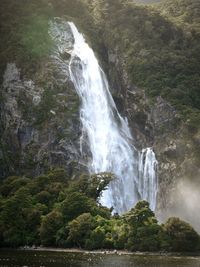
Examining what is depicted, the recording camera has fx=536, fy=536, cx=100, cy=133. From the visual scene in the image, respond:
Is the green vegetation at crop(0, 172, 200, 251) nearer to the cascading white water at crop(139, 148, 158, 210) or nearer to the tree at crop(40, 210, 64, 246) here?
the tree at crop(40, 210, 64, 246)

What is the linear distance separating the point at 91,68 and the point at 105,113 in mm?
11241

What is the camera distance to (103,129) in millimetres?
89938

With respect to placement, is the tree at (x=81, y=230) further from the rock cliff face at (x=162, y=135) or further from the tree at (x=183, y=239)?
the rock cliff face at (x=162, y=135)

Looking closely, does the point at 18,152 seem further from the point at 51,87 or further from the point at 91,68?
the point at 91,68

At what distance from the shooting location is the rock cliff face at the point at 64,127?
82688mm

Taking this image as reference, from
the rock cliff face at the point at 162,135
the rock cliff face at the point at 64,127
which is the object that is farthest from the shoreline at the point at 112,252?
the rock cliff face at the point at 64,127

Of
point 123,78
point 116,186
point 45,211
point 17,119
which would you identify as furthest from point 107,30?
point 45,211

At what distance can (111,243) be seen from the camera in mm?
61312

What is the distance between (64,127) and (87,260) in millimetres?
40853

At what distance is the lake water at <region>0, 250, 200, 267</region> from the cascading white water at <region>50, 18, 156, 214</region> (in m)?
26.0

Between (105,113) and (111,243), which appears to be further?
(105,113)

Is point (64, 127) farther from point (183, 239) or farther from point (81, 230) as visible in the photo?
point (183, 239)

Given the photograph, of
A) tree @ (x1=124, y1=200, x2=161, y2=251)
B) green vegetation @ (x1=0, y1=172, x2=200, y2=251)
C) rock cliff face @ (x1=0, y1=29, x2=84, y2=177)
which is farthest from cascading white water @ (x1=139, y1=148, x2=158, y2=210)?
tree @ (x1=124, y1=200, x2=161, y2=251)

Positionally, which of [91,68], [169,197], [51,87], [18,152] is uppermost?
[91,68]
